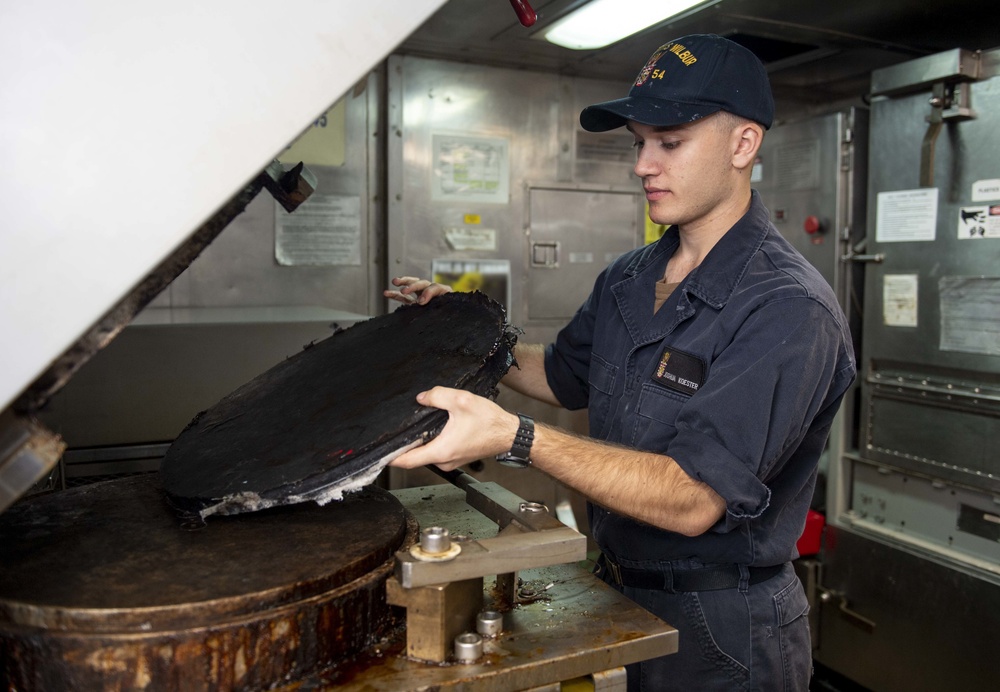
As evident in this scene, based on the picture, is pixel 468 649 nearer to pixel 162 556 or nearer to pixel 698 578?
pixel 162 556

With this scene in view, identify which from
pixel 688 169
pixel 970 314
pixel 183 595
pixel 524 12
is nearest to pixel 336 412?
pixel 183 595

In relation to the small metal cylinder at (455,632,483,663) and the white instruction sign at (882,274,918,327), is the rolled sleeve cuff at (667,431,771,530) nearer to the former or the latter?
the small metal cylinder at (455,632,483,663)

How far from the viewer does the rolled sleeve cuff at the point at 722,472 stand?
126cm

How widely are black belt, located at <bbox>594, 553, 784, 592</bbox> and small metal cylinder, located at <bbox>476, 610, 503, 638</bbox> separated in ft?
1.57

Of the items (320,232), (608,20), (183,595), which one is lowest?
(183,595)

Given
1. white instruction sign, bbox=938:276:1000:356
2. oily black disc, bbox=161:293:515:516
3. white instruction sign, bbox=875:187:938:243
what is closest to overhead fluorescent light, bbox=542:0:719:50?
white instruction sign, bbox=875:187:938:243

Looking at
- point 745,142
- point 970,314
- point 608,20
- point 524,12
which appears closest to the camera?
point 524,12

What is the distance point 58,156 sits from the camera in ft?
2.55

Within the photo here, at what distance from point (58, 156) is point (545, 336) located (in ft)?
8.89

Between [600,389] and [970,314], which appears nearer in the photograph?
[600,389]

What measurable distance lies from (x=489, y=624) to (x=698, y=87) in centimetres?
106

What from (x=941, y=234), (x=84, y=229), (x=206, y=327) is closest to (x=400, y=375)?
(x=84, y=229)

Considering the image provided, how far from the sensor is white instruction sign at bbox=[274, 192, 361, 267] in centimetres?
290

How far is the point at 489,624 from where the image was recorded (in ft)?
3.73
